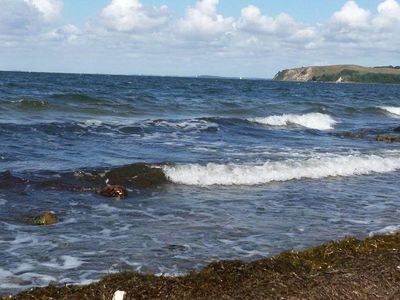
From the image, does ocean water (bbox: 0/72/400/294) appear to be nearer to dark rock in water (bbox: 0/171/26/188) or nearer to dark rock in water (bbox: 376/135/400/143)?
dark rock in water (bbox: 0/171/26/188)

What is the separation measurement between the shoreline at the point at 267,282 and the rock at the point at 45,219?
411 cm

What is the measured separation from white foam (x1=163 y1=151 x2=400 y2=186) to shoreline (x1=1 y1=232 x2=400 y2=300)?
810cm

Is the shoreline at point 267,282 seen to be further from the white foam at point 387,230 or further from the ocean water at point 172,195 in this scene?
the white foam at point 387,230

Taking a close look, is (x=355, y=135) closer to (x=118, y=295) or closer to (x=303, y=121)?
(x=303, y=121)

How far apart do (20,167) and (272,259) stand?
33.0ft

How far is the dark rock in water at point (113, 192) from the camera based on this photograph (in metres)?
13.4

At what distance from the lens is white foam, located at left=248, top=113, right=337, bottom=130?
3525 centimetres

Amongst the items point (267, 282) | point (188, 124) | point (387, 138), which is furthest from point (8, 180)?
point (387, 138)

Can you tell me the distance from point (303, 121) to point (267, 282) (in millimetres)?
32010

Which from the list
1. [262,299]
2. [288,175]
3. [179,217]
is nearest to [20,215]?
[179,217]

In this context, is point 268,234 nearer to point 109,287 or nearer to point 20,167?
point 109,287

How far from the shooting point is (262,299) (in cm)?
627

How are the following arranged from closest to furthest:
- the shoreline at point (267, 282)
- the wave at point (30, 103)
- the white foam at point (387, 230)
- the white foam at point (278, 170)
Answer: the shoreline at point (267, 282) < the white foam at point (387, 230) < the white foam at point (278, 170) < the wave at point (30, 103)

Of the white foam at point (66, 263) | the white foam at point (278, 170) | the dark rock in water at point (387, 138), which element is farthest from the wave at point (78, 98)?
the white foam at point (66, 263)
